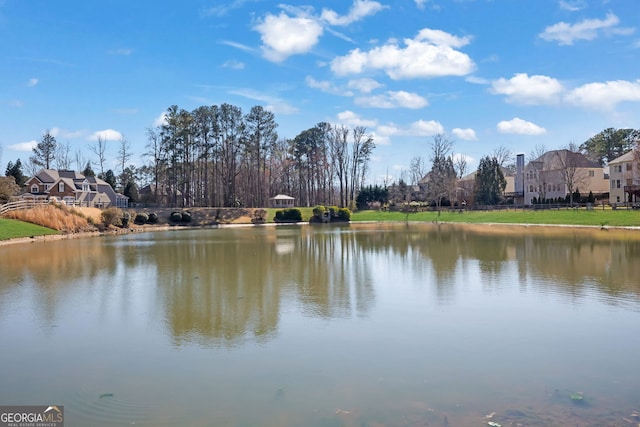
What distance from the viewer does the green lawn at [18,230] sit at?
29023 mm

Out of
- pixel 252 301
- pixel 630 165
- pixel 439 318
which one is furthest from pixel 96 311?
pixel 630 165

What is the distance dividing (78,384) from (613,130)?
270ft

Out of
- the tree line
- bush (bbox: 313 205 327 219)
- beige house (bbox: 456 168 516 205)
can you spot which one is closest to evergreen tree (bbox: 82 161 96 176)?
the tree line

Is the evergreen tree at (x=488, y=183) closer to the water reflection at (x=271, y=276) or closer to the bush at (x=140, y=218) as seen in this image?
the water reflection at (x=271, y=276)

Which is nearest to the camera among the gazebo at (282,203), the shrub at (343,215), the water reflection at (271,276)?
the water reflection at (271,276)

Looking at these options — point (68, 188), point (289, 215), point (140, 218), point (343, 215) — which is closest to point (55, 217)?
point (140, 218)

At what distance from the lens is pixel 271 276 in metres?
14.6

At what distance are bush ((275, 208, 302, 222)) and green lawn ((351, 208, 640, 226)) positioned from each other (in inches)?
297

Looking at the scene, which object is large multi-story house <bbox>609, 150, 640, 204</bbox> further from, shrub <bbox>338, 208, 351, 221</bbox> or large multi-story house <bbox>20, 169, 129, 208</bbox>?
large multi-story house <bbox>20, 169, 129, 208</bbox>

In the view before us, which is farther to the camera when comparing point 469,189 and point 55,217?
point 469,189

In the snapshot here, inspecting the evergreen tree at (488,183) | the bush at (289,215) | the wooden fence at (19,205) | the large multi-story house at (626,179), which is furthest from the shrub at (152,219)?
the large multi-story house at (626,179)

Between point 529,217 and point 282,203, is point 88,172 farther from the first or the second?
point 529,217

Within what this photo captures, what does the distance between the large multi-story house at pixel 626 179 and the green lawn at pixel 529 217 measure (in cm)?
653

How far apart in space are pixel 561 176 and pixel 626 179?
1011 centimetres
